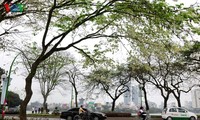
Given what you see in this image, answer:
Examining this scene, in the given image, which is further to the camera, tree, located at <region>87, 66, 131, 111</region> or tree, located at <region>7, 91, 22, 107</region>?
tree, located at <region>7, 91, 22, 107</region>

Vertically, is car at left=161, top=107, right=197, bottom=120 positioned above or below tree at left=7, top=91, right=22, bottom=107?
below

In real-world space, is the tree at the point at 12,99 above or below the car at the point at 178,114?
above

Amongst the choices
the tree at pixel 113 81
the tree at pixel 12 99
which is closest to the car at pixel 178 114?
the tree at pixel 113 81

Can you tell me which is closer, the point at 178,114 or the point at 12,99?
the point at 178,114

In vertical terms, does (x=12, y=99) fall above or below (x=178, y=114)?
above

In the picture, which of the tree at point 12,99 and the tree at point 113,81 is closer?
the tree at point 113,81

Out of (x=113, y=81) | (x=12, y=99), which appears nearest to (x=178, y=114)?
(x=113, y=81)

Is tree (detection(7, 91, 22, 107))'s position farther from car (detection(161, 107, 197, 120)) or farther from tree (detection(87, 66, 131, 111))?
car (detection(161, 107, 197, 120))

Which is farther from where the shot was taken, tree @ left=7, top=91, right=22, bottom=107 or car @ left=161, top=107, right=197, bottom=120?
tree @ left=7, top=91, right=22, bottom=107

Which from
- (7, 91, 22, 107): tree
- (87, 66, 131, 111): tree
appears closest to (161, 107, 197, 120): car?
(87, 66, 131, 111): tree

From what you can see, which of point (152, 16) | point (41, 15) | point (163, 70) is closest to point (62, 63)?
point (163, 70)

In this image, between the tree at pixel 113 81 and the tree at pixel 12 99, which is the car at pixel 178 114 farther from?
the tree at pixel 12 99

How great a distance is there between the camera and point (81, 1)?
39.2 feet

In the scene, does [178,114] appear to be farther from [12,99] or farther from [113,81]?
[12,99]
